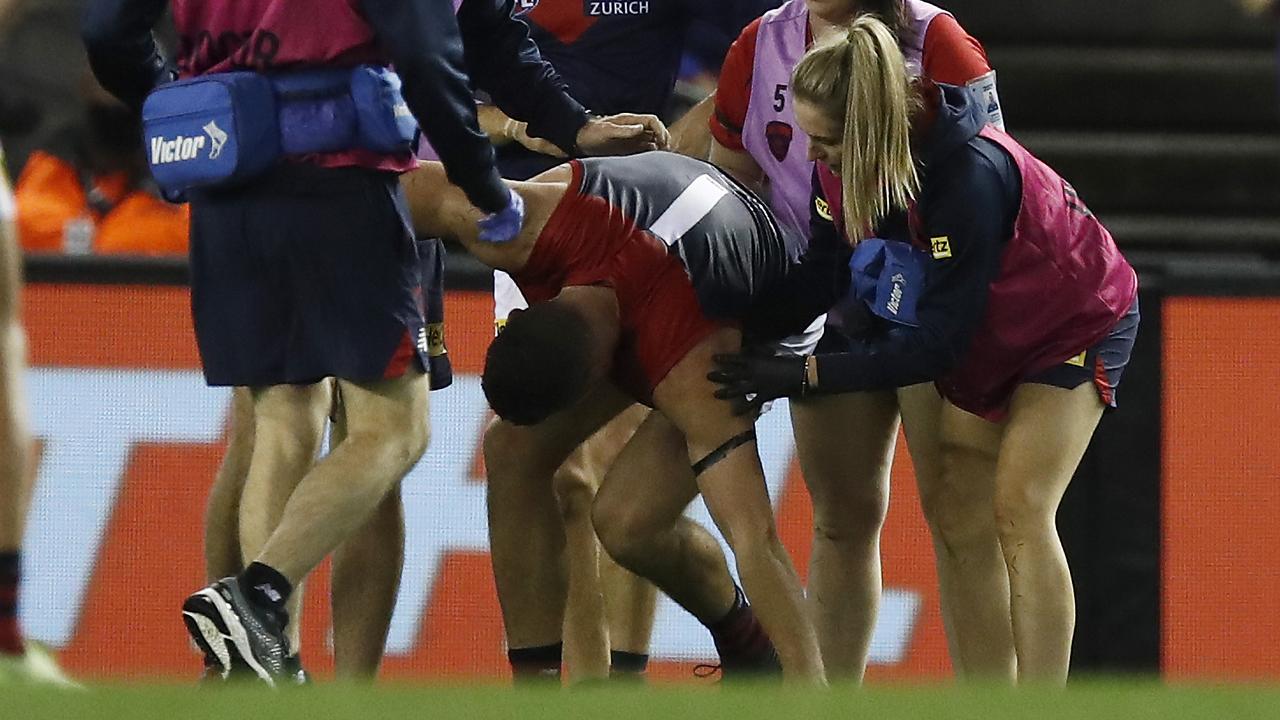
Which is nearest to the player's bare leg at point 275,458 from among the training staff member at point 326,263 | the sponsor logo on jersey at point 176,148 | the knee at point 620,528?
the training staff member at point 326,263

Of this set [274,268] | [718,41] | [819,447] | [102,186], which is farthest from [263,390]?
[102,186]

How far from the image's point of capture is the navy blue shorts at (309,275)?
4387 millimetres

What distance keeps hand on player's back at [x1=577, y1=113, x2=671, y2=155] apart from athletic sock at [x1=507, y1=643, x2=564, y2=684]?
108 centimetres

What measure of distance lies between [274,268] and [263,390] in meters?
0.26

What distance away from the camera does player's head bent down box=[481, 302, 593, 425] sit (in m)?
4.34

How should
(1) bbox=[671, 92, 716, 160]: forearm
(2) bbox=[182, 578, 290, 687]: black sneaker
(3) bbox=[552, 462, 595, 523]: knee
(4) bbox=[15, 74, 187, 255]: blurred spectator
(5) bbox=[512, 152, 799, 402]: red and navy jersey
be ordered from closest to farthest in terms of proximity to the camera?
1. (2) bbox=[182, 578, 290, 687]: black sneaker
2. (5) bbox=[512, 152, 799, 402]: red and navy jersey
3. (3) bbox=[552, 462, 595, 523]: knee
4. (1) bbox=[671, 92, 716, 160]: forearm
5. (4) bbox=[15, 74, 187, 255]: blurred spectator

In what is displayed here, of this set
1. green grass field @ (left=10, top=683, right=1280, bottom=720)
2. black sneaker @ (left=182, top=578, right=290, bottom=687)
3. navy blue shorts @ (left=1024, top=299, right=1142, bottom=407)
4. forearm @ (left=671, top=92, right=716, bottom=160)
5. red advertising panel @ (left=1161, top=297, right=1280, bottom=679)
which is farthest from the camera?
red advertising panel @ (left=1161, top=297, right=1280, bottom=679)

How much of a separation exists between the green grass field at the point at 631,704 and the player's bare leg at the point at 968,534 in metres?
1.42

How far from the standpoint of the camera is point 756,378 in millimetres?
4410

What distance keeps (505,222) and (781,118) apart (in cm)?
80

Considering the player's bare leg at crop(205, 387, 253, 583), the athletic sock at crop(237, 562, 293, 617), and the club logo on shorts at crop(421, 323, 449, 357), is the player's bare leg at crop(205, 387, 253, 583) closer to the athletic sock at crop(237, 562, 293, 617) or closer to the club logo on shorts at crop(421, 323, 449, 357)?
the club logo on shorts at crop(421, 323, 449, 357)

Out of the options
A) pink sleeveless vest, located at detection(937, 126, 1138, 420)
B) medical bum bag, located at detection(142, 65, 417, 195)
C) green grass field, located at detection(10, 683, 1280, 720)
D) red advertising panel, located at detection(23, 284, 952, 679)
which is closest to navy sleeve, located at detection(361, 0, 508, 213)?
medical bum bag, located at detection(142, 65, 417, 195)

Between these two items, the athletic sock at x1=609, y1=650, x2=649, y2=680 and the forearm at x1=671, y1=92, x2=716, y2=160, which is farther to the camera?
the forearm at x1=671, y1=92, x2=716, y2=160

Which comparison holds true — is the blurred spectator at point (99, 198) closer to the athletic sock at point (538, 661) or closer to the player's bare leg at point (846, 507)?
the athletic sock at point (538, 661)
